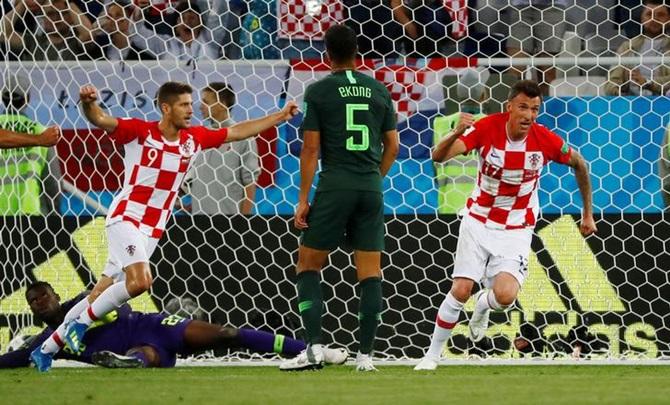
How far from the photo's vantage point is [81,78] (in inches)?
419

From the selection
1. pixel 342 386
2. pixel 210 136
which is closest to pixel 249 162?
pixel 210 136

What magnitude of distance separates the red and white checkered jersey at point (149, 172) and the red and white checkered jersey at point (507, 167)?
4.95 ft

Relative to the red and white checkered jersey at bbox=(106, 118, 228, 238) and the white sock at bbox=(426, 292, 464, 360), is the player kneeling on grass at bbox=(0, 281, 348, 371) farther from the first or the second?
the white sock at bbox=(426, 292, 464, 360)

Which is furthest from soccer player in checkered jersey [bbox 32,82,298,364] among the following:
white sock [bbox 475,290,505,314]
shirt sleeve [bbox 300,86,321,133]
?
white sock [bbox 475,290,505,314]

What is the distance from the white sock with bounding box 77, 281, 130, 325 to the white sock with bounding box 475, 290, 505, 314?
6.82ft

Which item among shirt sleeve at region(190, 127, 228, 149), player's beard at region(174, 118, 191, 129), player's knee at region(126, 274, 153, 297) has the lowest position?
player's knee at region(126, 274, 153, 297)

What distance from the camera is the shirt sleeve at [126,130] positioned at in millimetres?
8719

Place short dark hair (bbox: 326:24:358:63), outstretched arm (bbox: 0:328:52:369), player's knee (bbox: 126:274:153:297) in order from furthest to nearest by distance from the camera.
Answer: outstretched arm (bbox: 0:328:52:369) < player's knee (bbox: 126:274:153:297) < short dark hair (bbox: 326:24:358:63)

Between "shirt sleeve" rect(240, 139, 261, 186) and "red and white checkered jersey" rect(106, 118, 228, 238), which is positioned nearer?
"red and white checkered jersey" rect(106, 118, 228, 238)

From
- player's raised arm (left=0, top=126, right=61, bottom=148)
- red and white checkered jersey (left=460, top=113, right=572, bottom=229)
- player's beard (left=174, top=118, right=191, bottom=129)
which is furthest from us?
player's beard (left=174, top=118, right=191, bottom=129)

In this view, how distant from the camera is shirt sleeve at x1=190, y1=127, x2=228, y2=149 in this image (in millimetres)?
8953

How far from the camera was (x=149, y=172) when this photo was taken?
8852 mm

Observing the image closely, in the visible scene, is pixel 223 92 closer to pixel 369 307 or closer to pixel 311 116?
pixel 311 116

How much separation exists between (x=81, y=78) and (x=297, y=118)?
1.52 metres
